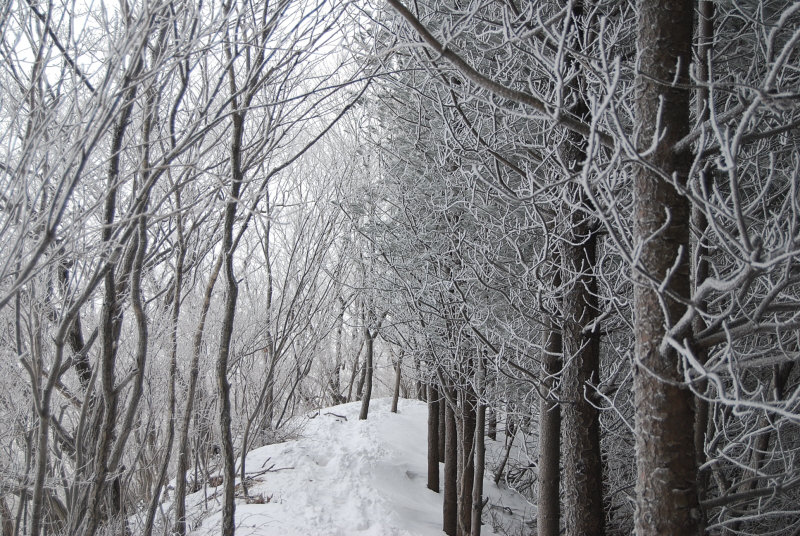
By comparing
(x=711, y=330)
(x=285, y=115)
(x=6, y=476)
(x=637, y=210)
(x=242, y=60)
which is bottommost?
(x=6, y=476)

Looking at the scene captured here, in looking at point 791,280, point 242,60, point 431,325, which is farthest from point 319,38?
point 431,325

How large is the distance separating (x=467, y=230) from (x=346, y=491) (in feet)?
13.9

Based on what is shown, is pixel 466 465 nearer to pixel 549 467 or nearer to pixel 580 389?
pixel 549 467

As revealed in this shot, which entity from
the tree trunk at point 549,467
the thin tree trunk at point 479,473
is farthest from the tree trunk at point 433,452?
the tree trunk at point 549,467

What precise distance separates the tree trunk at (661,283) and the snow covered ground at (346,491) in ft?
15.2

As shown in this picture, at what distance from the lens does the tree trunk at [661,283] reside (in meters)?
1.74

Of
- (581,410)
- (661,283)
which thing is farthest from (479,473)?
(661,283)

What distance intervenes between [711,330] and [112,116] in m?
2.01

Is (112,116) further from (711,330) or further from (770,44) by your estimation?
(711,330)

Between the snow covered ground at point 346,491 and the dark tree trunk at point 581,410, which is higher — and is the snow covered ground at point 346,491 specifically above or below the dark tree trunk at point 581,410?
below

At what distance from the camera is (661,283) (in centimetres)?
175

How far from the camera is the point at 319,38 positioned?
110 inches

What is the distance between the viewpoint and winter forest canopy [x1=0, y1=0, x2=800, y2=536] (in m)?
1.73

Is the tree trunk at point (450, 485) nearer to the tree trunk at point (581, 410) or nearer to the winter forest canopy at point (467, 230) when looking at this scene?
the winter forest canopy at point (467, 230)
